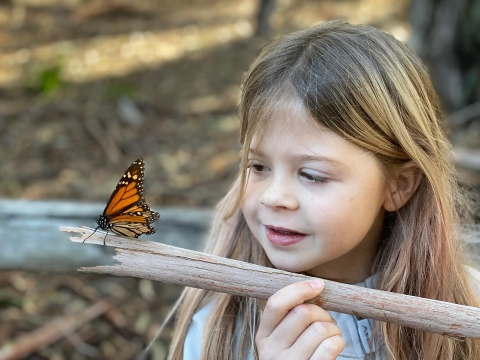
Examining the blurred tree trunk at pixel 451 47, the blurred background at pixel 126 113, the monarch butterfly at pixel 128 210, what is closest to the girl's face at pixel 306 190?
the monarch butterfly at pixel 128 210

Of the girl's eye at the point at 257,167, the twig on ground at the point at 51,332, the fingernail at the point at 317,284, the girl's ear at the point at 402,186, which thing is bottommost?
the twig on ground at the point at 51,332

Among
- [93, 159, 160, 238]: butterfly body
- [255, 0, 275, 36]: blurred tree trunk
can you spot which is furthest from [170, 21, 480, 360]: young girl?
[255, 0, 275, 36]: blurred tree trunk

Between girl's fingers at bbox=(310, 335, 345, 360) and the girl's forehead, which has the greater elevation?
the girl's forehead

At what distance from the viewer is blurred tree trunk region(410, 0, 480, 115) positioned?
591 centimetres

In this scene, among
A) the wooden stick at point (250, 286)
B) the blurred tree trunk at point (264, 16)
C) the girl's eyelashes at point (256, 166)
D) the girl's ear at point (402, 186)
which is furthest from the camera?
the blurred tree trunk at point (264, 16)

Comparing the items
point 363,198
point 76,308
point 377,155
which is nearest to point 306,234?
point 363,198

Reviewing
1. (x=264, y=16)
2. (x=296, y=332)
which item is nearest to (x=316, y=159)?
(x=296, y=332)

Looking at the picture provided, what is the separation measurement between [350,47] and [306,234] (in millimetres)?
515

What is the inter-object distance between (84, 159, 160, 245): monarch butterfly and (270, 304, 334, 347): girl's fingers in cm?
41

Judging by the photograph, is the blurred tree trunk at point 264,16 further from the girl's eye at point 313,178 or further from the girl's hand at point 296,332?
the girl's hand at point 296,332

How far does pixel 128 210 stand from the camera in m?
1.53

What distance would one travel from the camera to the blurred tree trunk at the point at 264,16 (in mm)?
8211

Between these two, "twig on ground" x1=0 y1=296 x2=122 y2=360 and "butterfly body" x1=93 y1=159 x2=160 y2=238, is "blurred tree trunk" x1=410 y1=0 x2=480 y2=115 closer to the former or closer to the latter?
"twig on ground" x1=0 y1=296 x2=122 y2=360

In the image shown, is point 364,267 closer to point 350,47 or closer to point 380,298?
point 380,298
